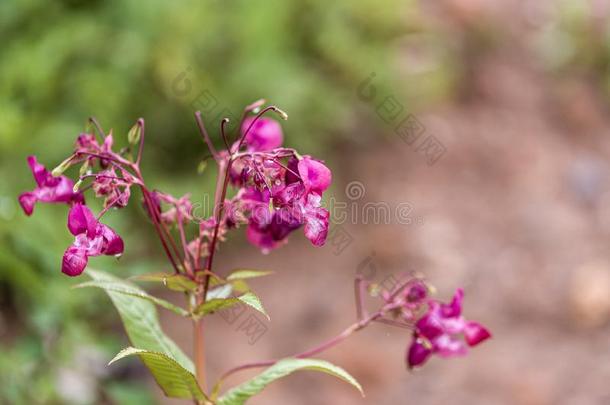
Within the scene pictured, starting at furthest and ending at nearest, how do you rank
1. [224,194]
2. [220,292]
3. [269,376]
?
1. [220,292]
2. [269,376]
3. [224,194]

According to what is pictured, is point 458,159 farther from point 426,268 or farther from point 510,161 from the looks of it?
point 426,268

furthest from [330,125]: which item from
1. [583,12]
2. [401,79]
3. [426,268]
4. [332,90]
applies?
[583,12]

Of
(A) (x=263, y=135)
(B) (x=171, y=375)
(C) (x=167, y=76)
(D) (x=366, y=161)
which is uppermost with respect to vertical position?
(D) (x=366, y=161)

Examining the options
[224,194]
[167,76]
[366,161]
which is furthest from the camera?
[366,161]

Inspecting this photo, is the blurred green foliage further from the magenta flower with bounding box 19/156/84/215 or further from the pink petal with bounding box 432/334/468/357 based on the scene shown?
the pink petal with bounding box 432/334/468/357

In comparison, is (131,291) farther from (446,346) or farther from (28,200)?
(446,346)

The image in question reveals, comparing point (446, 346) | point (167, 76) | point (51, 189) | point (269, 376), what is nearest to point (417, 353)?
point (446, 346)
